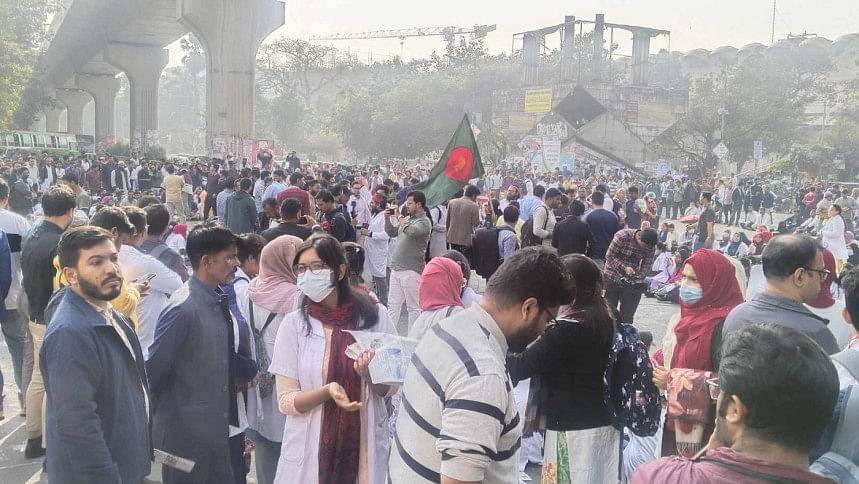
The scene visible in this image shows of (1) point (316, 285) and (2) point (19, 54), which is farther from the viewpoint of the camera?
(2) point (19, 54)

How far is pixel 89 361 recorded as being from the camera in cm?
279

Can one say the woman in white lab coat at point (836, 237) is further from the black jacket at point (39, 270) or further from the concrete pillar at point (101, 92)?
the concrete pillar at point (101, 92)

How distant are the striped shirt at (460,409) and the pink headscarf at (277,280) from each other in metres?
1.74

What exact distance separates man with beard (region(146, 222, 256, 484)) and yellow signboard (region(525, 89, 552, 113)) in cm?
4378

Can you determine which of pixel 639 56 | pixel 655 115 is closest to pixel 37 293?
pixel 655 115

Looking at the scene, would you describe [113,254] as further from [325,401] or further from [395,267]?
[395,267]

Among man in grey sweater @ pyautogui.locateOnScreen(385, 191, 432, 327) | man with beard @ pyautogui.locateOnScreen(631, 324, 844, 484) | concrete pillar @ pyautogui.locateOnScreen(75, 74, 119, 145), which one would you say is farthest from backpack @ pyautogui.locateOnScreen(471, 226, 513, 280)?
concrete pillar @ pyautogui.locateOnScreen(75, 74, 119, 145)

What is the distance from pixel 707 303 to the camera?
12.0 feet

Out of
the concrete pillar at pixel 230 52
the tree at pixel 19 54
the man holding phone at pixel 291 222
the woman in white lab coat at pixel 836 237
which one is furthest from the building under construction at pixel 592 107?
the man holding phone at pixel 291 222

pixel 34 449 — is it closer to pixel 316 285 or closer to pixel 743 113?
pixel 316 285

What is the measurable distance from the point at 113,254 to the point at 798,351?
257 cm

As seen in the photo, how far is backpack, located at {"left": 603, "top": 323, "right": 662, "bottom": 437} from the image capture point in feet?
11.1

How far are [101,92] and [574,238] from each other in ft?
220

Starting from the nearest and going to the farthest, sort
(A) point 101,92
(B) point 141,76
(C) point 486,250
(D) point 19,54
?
(C) point 486,250 → (D) point 19,54 → (B) point 141,76 → (A) point 101,92
